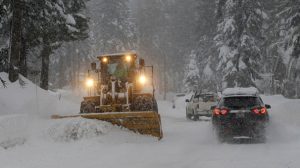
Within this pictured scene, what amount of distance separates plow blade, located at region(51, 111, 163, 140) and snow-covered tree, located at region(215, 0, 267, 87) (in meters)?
23.0

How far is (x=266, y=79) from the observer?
61.9 meters

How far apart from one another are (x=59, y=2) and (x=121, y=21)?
5422cm

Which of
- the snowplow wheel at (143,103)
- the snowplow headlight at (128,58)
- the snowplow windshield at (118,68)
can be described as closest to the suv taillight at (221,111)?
the snowplow wheel at (143,103)

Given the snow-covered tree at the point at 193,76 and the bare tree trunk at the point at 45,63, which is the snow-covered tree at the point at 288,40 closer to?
the bare tree trunk at the point at 45,63

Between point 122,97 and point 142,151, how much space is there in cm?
487

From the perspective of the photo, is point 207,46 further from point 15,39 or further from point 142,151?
point 142,151

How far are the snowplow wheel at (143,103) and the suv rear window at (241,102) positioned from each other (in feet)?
10.3

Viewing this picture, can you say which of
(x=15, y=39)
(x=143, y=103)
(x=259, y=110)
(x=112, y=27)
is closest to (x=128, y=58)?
(x=143, y=103)

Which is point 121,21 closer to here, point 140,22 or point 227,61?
point 140,22

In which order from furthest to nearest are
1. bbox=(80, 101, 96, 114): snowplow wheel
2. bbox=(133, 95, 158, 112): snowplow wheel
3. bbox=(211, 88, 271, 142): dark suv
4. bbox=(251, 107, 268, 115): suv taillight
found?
bbox=(80, 101, 96, 114): snowplow wheel
bbox=(133, 95, 158, 112): snowplow wheel
bbox=(251, 107, 268, 115): suv taillight
bbox=(211, 88, 271, 142): dark suv

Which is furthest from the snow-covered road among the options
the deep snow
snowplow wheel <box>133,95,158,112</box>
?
snowplow wheel <box>133,95,158,112</box>

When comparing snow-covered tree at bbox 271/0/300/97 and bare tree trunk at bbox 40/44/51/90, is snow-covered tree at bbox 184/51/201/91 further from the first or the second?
bare tree trunk at bbox 40/44/51/90

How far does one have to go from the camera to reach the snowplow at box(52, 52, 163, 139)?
600 inches

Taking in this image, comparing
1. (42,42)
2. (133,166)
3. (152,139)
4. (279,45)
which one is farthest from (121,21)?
(133,166)
